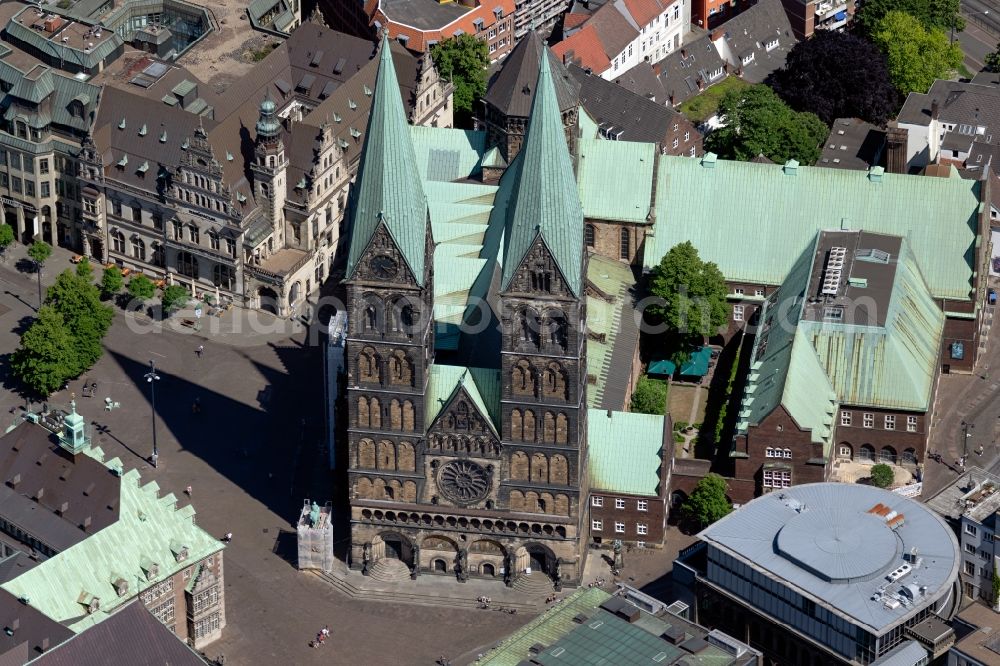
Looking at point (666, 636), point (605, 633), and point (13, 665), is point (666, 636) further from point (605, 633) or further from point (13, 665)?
point (13, 665)

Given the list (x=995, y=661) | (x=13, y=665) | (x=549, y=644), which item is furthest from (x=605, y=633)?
(x=13, y=665)

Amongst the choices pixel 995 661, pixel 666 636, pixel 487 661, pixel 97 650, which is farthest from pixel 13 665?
pixel 995 661

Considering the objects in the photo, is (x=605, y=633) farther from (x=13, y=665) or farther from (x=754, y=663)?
(x=13, y=665)

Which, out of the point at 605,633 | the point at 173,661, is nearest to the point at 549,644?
the point at 605,633

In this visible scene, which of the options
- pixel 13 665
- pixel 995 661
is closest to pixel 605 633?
pixel 995 661

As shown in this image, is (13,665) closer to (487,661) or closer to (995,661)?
(487,661)

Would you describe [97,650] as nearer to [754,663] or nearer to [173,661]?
[173,661]
